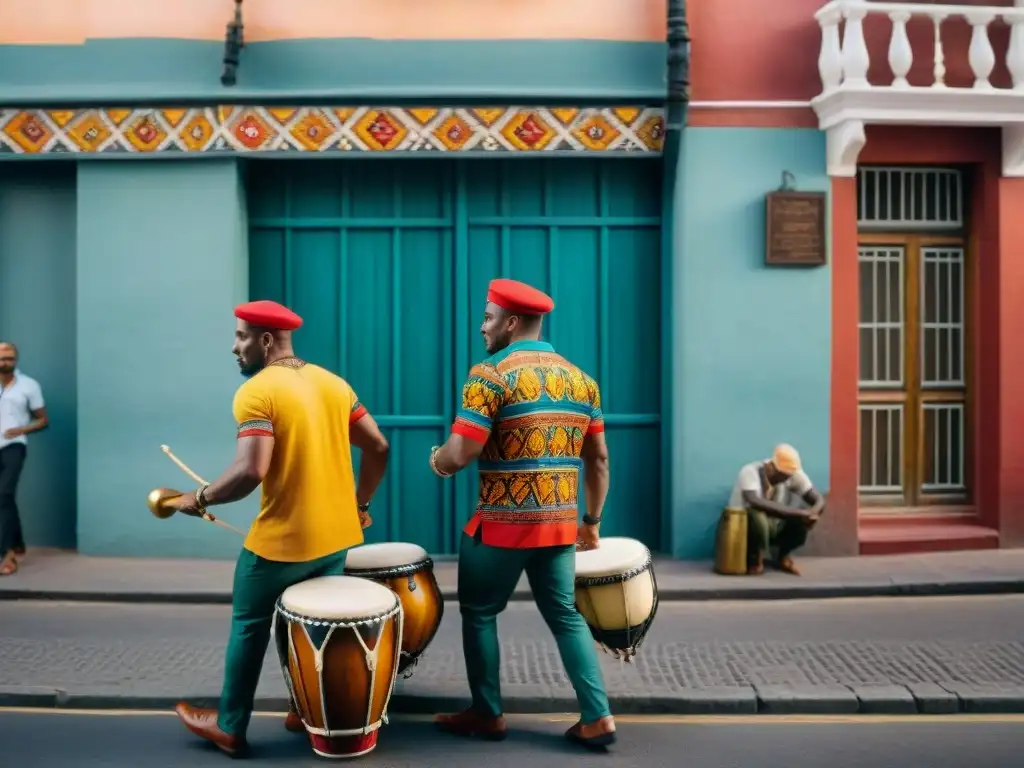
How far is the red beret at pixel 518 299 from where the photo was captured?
5566 mm

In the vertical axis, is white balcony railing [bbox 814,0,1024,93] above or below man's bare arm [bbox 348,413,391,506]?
Answer: above

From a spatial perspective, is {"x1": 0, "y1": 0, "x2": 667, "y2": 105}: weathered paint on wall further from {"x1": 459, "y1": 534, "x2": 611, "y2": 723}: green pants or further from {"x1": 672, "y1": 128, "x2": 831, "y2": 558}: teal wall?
{"x1": 459, "y1": 534, "x2": 611, "y2": 723}: green pants

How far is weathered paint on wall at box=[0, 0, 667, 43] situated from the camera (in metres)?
10.1

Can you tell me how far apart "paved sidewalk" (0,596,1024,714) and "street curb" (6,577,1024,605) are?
4.3 inches

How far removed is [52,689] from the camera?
6.38m

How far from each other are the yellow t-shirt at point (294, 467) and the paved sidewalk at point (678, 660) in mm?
1274

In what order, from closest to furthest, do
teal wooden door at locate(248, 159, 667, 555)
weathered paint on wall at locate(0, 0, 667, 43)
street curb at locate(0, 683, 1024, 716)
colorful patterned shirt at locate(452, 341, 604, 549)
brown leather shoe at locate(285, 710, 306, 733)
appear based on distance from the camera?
colorful patterned shirt at locate(452, 341, 604, 549) < brown leather shoe at locate(285, 710, 306, 733) < street curb at locate(0, 683, 1024, 716) < weathered paint on wall at locate(0, 0, 667, 43) < teal wooden door at locate(248, 159, 667, 555)

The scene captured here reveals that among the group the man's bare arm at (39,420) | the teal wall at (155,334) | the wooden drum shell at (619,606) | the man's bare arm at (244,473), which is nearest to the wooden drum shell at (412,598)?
the wooden drum shell at (619,606)

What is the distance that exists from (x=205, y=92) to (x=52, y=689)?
5313 millimetres

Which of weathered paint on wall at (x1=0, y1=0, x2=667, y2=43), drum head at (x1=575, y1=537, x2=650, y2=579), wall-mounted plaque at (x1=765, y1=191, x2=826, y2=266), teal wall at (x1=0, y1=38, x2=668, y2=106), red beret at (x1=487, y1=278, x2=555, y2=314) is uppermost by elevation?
weathered paint on wall at (x1=0, y1=0, x2=667, y2=43)

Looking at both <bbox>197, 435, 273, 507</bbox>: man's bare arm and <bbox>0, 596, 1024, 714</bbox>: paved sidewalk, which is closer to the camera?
<bbox>197, 435, 273, 507</bbox>: man's bare arm

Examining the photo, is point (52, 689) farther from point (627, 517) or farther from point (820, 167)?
point (820, 167)

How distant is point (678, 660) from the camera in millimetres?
7168

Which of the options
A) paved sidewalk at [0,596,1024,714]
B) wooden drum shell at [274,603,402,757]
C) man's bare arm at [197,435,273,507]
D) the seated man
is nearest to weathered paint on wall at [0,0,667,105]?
the seated man
